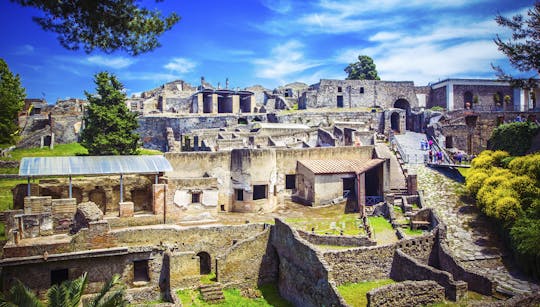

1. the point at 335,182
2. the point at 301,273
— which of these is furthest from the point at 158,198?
the point at 335,182

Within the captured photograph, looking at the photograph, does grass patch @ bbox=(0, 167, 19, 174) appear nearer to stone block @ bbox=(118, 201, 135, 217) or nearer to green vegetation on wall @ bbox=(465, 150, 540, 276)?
stone block @ bbox=(118, 201, 135, 217)

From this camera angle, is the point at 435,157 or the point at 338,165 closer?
the point at 338,165

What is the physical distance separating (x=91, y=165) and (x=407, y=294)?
16.8 meters

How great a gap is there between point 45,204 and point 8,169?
41.6 feet

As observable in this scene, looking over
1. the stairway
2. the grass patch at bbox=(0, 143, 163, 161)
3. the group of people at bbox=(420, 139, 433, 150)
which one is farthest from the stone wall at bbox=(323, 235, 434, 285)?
the grass patch at bbox=(0, 143, 163, 161)

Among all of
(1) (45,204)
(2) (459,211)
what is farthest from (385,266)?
(1) (45,204)

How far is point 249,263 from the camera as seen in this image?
21969 mm

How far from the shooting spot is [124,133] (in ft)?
109

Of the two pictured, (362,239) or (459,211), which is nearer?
(362,239)

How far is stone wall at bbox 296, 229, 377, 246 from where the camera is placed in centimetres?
2006

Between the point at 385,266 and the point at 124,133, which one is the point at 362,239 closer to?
the point at 385,266

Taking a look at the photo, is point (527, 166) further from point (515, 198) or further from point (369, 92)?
point (369, 92)

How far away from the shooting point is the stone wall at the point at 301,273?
1673cm

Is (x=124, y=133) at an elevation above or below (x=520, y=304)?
above
